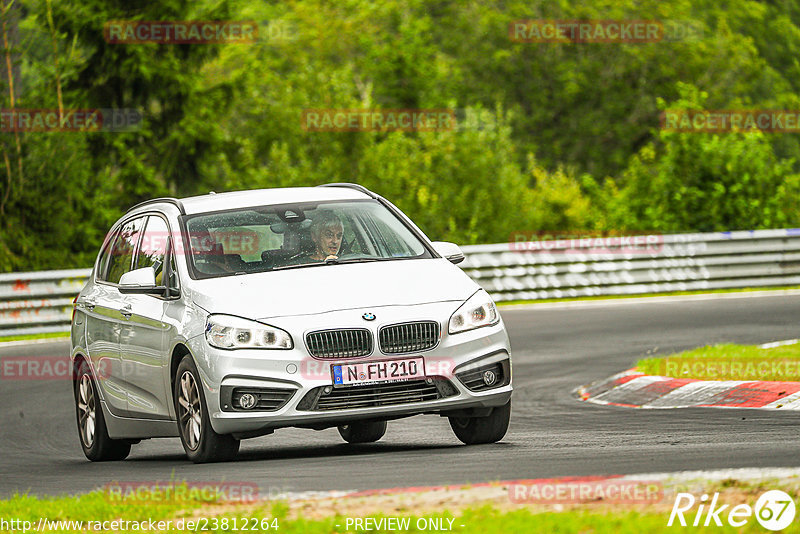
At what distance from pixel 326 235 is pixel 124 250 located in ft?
6.09

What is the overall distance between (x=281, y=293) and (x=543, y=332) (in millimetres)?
10774

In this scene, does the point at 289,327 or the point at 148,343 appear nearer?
the point at 289,327

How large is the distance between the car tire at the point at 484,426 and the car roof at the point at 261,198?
1847 millimetres

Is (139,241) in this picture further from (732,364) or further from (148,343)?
(732,364)

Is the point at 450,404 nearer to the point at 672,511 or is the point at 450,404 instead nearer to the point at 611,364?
the point at 672,511

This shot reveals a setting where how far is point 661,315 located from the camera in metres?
21.0

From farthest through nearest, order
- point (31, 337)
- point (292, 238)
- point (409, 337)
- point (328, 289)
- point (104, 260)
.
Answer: point (31, 337)
point (104, 260)
point (292, 238)
point (328, 289)
point (409, 337)

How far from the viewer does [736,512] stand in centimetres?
569

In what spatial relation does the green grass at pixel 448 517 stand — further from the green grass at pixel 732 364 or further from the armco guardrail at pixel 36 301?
the armco guardrail at pixel 36 301

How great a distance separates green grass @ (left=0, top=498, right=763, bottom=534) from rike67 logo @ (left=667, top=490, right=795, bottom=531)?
0.06m

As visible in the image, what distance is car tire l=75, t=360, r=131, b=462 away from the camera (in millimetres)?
10977

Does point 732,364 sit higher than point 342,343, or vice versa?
point 342,343

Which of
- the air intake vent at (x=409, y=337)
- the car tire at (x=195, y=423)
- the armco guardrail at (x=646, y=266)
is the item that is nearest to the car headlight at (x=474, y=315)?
the air intake vent at (x=409, y=337)

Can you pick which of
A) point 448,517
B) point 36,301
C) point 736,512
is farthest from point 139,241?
point 36,301
